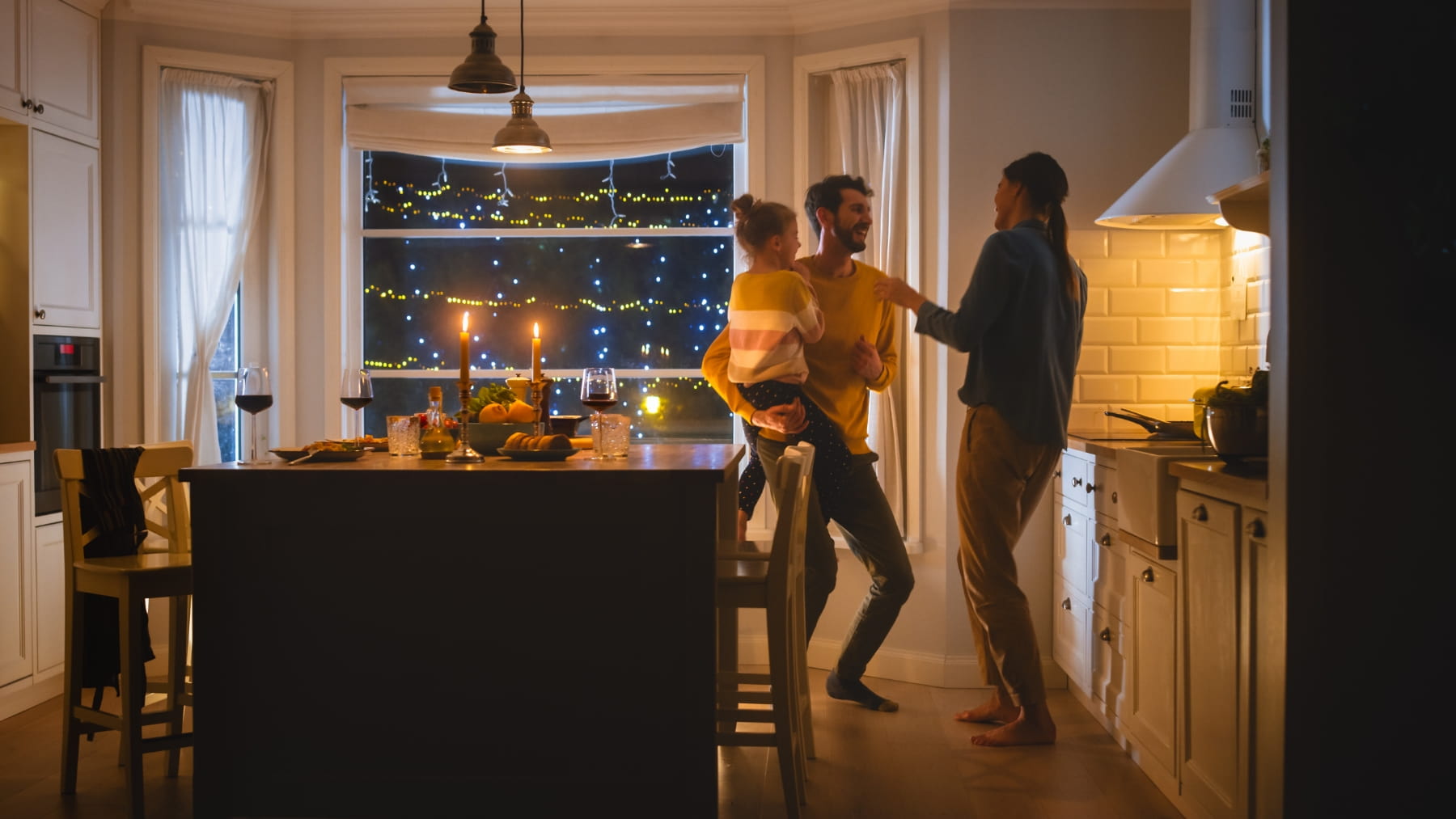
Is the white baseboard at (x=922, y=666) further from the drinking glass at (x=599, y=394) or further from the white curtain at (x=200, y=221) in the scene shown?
the white curtain at (x=200, y=221)

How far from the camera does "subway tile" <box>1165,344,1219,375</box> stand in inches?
159

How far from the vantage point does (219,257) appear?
460 centimetres

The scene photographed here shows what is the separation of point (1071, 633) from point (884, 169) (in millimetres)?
1847

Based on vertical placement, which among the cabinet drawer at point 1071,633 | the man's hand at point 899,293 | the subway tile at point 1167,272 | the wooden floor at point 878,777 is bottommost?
the wooden floor at point 878,777

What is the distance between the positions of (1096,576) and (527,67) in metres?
2.97

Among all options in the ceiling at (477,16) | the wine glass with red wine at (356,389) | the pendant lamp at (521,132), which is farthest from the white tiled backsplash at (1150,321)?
the wine glass with red wine at (356,389)

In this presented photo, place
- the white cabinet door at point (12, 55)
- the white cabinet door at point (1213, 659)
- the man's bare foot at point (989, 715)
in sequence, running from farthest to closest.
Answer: the white cabinet door at point (12, 55) < the man's bare foot at point (989, 715) < the white cabinet door at point (1213, 659)

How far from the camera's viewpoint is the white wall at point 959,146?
417cm

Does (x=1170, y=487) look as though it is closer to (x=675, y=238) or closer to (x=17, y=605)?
(x=675, y=238)

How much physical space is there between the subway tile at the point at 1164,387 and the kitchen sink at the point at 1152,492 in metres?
1.05

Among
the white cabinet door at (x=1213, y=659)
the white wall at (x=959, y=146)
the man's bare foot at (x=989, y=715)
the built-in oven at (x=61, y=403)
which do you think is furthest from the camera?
the white wall at (x=959, y=146)

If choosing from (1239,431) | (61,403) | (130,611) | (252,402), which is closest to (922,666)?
(1239,431)

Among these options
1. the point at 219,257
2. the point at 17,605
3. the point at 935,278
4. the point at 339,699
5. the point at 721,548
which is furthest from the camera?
the point at 219,257

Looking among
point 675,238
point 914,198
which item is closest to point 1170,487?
point 914,198
